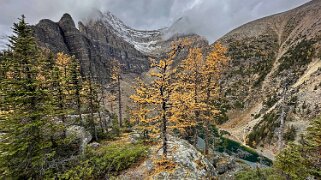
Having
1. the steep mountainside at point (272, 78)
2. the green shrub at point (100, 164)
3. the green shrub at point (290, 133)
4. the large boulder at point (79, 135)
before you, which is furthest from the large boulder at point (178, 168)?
the green shrub at point (290, 133)

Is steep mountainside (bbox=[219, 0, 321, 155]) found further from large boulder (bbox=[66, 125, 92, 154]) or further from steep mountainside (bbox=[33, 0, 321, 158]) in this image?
large boulder (bbox=[66, 125, 92, 154])

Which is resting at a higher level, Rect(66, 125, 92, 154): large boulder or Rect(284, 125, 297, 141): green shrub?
Rect(66, 125, 92, 154): large boulder

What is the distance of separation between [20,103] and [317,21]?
13543cm

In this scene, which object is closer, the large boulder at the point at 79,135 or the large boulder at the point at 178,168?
the large boulder at the point at 178,168

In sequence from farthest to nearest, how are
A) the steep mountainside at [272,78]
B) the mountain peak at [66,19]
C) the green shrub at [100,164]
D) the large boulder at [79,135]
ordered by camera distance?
the mountain peak at [66,19] → the steep mountainside at [272,78] → the large boulder at [79,135] → the green shrub at [100,164]

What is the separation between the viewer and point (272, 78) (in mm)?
85625

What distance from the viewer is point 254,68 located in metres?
101

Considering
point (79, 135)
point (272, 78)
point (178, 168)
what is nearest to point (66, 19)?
point (272, 78)

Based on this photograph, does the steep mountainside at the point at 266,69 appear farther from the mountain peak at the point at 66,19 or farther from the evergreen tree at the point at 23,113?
the evergreen tree at the point at 23,113

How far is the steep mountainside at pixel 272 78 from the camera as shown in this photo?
160ft

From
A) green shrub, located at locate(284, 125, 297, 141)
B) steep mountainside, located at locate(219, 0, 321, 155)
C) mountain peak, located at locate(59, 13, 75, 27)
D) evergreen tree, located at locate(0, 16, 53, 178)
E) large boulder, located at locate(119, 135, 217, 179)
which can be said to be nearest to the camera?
evergreen tree, located at locate(0, 16, 53, 178)

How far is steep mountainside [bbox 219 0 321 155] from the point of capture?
48.8 meters

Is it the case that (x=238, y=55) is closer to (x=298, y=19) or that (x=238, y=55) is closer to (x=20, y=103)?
(x=298, y=19)

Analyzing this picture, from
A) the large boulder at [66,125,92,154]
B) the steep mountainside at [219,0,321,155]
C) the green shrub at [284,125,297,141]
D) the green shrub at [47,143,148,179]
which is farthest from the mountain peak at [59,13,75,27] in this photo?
the green shrub at [47,143,148,179]
